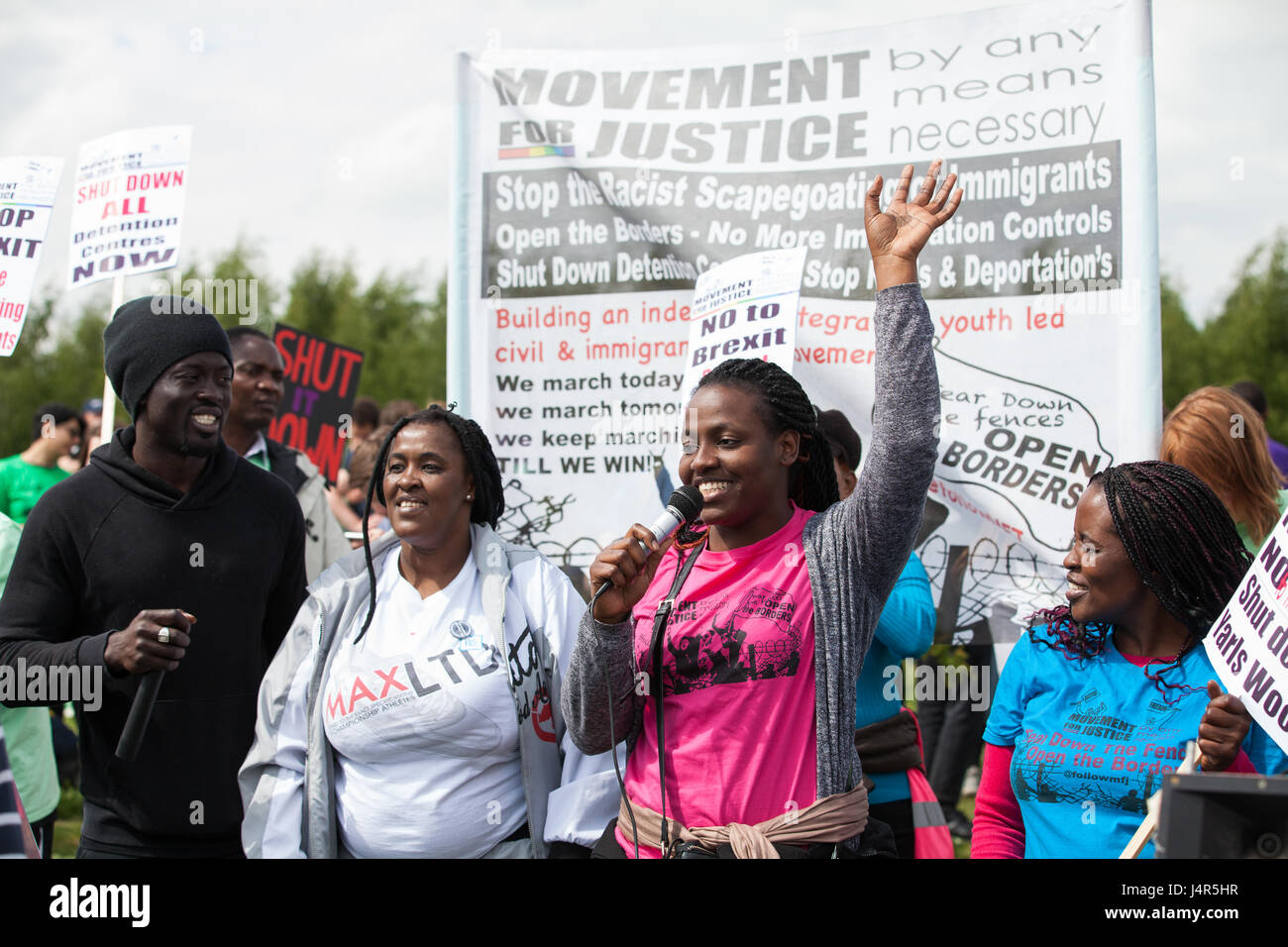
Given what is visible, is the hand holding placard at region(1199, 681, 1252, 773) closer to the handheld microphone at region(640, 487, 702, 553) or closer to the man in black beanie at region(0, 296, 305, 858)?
the handheld microphone at region(640, 487, 702, 553)

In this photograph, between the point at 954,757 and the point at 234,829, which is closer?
the point at 234,829

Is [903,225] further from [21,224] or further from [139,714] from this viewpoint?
[21,224]

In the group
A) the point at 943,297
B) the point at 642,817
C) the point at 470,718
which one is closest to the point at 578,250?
the point at 943,297

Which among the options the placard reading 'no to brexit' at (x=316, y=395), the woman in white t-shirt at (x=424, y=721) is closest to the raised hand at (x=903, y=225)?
the woman in white t-shirt at (x=424, y=721)

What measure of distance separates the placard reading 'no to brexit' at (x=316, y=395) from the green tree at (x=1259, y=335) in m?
23.3

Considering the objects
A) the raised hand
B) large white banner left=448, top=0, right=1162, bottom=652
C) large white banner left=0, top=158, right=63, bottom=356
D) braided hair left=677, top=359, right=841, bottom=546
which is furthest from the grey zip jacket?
large white banner left=0, top=158, right=63, bottom=356

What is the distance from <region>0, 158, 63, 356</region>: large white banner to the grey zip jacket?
2065 millimetres

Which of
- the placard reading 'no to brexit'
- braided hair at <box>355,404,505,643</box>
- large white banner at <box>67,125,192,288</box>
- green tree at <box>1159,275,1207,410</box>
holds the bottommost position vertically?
braided hair at <box>355,404,505,643</box>

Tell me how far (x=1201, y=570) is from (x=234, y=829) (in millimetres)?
2551

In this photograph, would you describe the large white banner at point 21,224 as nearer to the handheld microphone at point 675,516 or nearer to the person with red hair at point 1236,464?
the handheld microphone at point 675,516

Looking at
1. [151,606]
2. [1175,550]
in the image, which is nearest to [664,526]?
[1175,550]

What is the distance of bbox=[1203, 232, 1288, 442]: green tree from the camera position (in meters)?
25.2

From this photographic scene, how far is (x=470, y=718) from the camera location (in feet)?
8.89
